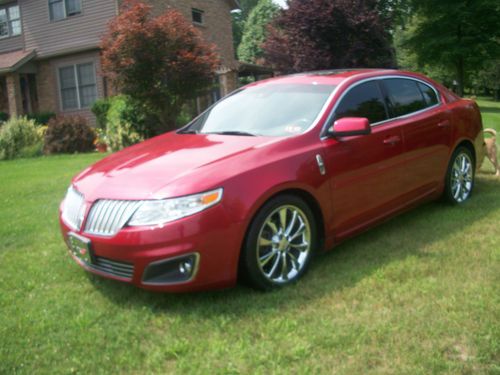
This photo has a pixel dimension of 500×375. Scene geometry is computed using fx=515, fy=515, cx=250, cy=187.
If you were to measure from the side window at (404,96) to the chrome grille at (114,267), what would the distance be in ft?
9.51

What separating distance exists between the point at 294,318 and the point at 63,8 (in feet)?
60.8

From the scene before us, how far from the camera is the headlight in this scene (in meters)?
3.24

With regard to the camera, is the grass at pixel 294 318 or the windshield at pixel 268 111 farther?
the windshield at pixel 268 111

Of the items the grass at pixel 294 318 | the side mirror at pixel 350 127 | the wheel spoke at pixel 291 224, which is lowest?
the grass at pixel 294 318

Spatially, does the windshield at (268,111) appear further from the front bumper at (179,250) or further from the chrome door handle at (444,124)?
the chrome door handle at (444,124)

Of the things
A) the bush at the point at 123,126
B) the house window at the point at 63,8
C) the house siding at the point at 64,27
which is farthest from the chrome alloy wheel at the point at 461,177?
the house window at the point at 63,8

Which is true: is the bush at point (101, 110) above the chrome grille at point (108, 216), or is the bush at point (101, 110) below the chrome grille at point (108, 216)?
above

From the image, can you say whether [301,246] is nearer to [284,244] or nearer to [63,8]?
[284,244]

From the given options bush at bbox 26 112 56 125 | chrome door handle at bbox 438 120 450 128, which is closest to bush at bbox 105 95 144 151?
bush at bbox 26 112 56 125

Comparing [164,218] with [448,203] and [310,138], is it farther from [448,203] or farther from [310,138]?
[448,203]

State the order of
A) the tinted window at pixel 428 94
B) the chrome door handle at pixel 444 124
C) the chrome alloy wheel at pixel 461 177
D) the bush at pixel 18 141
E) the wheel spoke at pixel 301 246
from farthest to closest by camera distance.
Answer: the bush at pixel 18 141 < the chrome alloy wheel at pixel 461 177 < the tinted window at pixel 428 94 < the chrome door handle at pixel 444 124 < the wheel spoke at pixel 301 246

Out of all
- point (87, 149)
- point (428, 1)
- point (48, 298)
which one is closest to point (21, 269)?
point (48, 298)

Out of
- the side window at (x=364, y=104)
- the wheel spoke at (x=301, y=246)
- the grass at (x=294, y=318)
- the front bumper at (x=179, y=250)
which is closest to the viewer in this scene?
the grass at (x=294, y=318)

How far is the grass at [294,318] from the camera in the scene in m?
2.79
